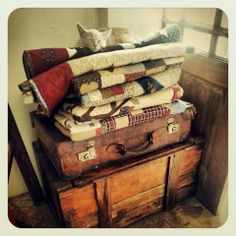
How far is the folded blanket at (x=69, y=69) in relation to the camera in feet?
1.96

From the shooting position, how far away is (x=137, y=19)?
3.20ft

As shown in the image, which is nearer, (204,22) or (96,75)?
(96,75)

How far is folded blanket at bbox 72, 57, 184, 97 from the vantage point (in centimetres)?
62

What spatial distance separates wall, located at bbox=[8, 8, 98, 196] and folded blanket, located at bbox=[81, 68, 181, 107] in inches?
15.3

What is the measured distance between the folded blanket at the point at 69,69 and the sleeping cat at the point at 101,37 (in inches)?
3.1

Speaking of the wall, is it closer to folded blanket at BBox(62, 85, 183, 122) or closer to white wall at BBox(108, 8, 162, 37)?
Result: white wall at BBox(108, 8, 162, 37)

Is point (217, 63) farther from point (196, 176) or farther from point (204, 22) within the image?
point (196, 176)

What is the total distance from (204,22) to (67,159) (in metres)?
0.72

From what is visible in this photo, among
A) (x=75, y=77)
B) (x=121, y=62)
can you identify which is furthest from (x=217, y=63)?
(x=75, y=77)

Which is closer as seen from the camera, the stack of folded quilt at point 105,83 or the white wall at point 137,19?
the stack of folded quilt at point 105,83

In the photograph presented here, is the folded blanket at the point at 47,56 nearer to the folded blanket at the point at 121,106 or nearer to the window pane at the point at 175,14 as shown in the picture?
the folded blanket at the point at 121,106

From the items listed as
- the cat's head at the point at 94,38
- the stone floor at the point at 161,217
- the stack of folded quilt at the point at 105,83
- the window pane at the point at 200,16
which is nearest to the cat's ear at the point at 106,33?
the cat's head at the point at 94,38

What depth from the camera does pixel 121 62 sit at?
0.66m

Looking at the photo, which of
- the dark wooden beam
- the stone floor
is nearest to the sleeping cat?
the dark wooden beam
